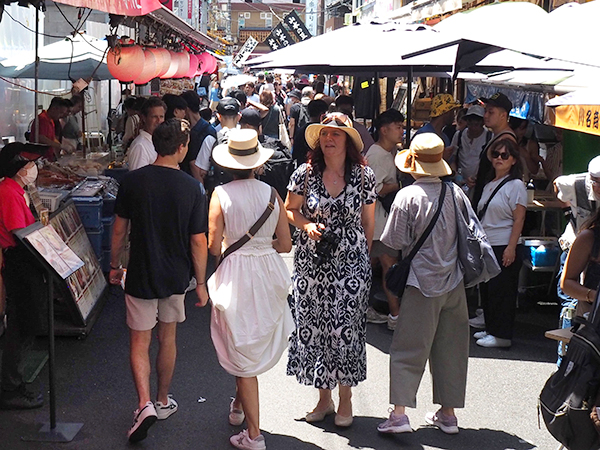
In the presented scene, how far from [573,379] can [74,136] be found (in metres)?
10.7


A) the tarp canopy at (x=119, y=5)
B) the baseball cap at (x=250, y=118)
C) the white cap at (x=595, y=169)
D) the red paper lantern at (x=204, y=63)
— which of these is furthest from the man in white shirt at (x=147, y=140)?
the red paper lantern at (x=204, y=63)

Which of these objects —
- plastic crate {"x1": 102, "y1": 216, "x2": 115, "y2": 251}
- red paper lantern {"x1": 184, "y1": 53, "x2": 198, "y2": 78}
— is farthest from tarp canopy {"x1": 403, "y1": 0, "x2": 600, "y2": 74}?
red paper lantern {"x1": 184, "y1": 53, "x2": 198, "y2": 78}

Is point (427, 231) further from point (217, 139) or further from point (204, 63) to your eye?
point (204, 63)

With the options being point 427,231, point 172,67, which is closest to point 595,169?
point 427,231

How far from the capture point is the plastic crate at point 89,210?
25.3 feet

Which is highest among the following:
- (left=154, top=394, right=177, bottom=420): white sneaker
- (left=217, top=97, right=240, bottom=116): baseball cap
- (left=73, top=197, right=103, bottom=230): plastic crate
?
(left=217, top=97, right=240, bottom=116): baseball cap

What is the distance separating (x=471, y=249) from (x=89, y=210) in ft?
14.1

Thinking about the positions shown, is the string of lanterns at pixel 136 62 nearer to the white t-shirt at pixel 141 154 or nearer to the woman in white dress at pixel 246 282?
the white t-shirt at pixel 141 154

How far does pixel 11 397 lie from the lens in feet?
17.3

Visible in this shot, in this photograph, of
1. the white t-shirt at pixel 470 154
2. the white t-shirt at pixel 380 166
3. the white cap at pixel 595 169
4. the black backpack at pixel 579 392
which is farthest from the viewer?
the white t-shirt at pixel 470 154

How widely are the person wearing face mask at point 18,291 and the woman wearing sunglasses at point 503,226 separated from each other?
3.73 metres

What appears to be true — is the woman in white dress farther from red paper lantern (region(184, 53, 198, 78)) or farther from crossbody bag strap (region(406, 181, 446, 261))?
red paper lantern (region(184, 53, 198, 78))

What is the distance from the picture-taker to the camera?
4926 millimetres

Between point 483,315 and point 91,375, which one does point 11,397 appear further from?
point 483,315
